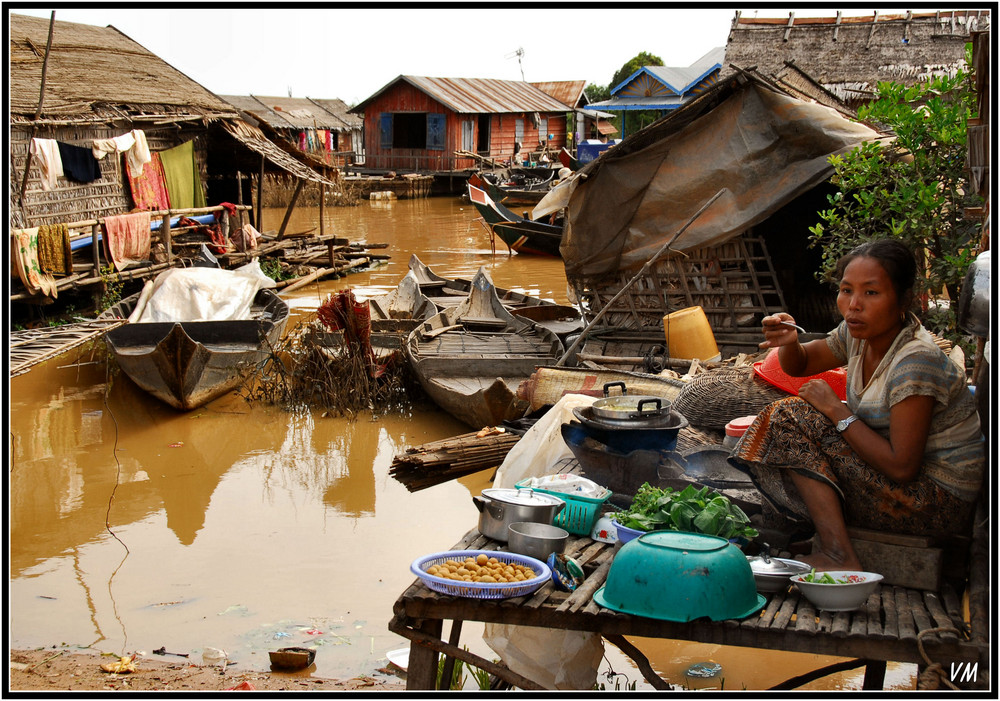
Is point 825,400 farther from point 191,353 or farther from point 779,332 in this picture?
point 191,353

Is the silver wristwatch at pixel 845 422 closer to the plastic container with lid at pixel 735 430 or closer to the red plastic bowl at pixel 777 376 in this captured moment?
the plastic container with lid at pixel 735 430

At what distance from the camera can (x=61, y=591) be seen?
514 cm

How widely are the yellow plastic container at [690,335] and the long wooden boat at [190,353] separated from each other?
4083mm

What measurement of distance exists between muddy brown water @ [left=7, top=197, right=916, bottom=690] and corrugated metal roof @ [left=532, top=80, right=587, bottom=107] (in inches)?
1184

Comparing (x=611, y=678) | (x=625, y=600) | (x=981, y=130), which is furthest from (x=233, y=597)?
(x=981, y=130)

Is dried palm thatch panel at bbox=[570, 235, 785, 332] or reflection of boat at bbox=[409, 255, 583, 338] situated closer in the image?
dried palm thatch panel at bbox=[570, 235, 785, 332]

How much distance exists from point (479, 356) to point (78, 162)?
738 centimetres

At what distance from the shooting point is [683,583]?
254 cm

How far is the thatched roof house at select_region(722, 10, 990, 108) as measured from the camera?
56.3ft

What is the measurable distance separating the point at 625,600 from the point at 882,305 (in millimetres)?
1194

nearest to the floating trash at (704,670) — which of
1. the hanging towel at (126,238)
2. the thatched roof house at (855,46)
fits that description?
the hanging towel at (126,238)

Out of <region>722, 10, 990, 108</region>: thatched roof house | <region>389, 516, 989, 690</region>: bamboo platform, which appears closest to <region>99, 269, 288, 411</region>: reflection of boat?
<region>389, 516, 989, 690</region>: bamboo platform

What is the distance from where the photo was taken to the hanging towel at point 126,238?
39.3 feet

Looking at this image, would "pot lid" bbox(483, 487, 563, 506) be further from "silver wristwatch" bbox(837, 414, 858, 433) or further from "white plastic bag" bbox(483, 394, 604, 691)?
"silver wristwatch" bbox(837, 414, 858, 433)
